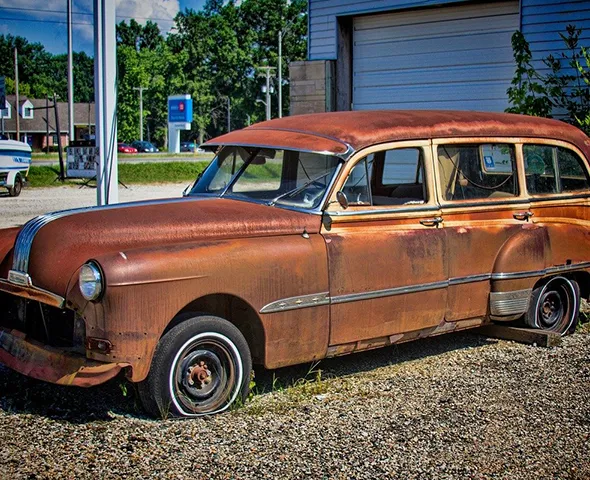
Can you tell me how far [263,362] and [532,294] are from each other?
107 inches

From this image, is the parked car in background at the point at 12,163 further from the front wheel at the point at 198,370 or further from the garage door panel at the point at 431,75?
the front wheel at the point at 198,370

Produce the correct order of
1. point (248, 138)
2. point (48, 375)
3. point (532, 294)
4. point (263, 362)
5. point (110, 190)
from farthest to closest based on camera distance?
1. point (110, 190)
2. point (532, 294)
3. point (248, 138)
4. point (263, 362)
5. point (48, 375)

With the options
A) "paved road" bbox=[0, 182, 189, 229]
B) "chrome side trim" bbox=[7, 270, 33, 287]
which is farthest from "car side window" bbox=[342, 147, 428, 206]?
"paved road" bbox=[0, 182, 189, 229]

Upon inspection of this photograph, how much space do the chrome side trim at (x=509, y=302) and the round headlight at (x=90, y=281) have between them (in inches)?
124

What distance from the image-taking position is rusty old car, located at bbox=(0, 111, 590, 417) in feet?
15.8

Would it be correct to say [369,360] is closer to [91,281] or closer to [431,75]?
[91,281]

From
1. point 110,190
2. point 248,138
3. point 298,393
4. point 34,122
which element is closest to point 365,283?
point 298,393

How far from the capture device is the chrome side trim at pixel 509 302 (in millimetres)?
6548

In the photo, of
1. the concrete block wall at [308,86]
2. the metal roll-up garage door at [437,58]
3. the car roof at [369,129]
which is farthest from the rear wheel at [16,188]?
the car roof at [369,129]

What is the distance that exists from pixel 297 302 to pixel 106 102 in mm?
4580

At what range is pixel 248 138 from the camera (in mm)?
6348

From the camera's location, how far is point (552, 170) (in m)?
7.16

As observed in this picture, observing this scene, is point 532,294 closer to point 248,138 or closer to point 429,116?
point 429,116

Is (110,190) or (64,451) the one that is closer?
(64,451)
